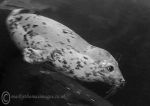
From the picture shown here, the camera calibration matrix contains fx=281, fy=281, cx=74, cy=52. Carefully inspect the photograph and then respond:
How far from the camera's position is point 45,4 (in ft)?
23.6

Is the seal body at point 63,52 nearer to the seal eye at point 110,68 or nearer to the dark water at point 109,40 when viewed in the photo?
the seal eye at point 110,68

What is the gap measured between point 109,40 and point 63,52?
63.4 inches

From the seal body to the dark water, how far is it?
0.21 meters

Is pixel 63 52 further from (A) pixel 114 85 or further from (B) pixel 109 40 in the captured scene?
(B) pixel 109 40

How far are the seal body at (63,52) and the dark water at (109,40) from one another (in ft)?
0.69

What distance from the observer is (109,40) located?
5.93 metres

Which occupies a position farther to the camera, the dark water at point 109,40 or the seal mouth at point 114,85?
the seal mouth at point 114,85

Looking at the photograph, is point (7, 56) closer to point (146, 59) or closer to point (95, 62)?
point (95, 62)

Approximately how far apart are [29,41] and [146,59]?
2344mm

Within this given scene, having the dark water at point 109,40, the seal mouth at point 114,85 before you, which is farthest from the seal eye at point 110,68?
the dark water at point 109,40

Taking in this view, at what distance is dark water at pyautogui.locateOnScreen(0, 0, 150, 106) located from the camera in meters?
4.12

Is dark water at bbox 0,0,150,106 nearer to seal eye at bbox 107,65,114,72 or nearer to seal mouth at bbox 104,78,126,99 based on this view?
seal mouth at bbox 104,78,126,99

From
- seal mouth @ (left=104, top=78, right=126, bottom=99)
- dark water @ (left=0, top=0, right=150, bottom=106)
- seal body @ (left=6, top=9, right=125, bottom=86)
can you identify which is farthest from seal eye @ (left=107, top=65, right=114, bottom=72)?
dark water @ (left=0, top=0, right=150, bottom=106)

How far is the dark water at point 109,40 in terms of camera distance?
13.5ft
